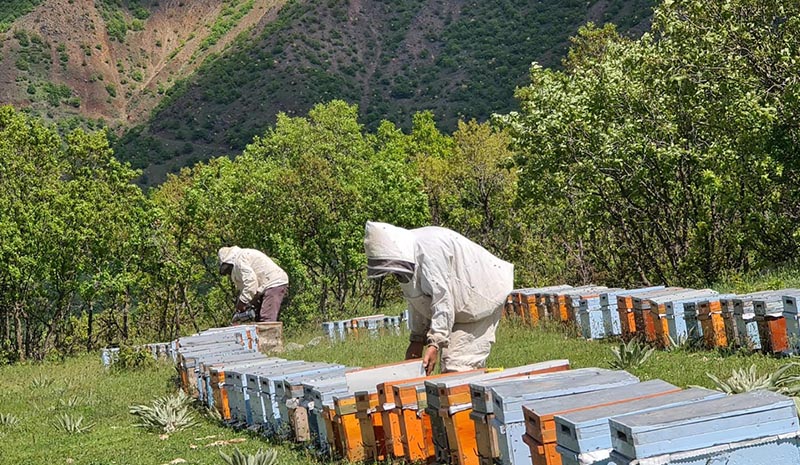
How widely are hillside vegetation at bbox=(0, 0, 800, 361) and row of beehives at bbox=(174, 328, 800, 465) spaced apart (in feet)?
31.8

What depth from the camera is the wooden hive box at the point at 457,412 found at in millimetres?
6480

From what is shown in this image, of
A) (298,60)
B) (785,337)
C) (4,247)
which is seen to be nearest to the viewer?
(785,337)

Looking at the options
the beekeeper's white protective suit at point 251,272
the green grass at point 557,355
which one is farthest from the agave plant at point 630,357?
the beekeeper's white protective suit at point 251,272

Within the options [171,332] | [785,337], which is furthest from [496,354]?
[171,332]

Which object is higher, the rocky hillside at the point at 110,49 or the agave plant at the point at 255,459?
the rocky hillside at the point at 110,49

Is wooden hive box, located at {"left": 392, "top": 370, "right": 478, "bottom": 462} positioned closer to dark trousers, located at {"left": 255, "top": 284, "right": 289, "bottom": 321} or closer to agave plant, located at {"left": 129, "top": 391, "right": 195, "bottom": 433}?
agave plant, located at {"left": 129, "top": 391, "right": 195, "bottom": 433}

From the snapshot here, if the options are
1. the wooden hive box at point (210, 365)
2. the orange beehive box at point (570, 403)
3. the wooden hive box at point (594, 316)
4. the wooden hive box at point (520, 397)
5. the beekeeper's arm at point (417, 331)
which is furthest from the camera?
the wooden hive box at point (594, 316)

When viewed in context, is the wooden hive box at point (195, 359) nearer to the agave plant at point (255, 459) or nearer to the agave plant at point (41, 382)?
the agave plant at point (255, 459)

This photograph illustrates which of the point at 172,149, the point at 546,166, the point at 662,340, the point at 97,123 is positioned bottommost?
the point at 662,340

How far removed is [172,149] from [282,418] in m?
73.9

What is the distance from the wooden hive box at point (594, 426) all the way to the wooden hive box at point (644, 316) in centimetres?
866

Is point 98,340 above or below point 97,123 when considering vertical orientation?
below

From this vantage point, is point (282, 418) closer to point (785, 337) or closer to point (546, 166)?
Result: point (785, 337)

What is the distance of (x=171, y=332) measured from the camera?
35844 mm
